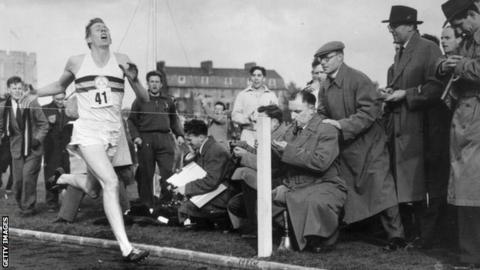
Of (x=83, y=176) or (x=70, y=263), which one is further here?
(x=83, y=176)

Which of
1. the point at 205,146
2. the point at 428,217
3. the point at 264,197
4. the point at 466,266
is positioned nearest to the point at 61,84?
the point at 205,146

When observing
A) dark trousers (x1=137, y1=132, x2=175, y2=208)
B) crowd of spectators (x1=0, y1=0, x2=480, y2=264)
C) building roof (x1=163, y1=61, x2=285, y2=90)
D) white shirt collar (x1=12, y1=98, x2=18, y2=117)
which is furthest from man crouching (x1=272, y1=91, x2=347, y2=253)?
white shirt collar (x1=12, y1=98, x2=18, y2=117)

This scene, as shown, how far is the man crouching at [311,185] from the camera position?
732 cm

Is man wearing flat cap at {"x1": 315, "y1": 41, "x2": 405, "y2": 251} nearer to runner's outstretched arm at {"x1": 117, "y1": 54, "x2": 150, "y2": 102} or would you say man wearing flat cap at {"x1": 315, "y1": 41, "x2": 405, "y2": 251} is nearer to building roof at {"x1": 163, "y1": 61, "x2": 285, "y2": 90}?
runner's outstretched arm at {"x1": 117, "y1": 54, "x2": 150, "y2": 102}

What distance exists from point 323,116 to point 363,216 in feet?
3.70

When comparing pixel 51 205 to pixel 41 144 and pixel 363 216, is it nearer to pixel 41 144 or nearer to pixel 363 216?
pixel 41 144

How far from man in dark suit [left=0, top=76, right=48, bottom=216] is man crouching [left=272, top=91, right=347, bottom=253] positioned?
5074 millimetres

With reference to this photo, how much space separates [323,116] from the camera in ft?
26.0

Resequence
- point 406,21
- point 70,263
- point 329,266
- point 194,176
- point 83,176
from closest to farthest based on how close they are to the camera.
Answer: point 329,266 < point 70,263 < point 406,21 < point 194,176 < point 83,176

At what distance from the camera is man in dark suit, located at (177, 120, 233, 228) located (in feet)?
29.4

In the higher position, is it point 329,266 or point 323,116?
point 323,116

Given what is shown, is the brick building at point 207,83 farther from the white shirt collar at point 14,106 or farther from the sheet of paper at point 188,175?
the sheet of paper at point 188,175

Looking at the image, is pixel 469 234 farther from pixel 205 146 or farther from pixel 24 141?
pixel 24 141

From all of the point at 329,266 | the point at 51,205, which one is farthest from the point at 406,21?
the point at 51,205
